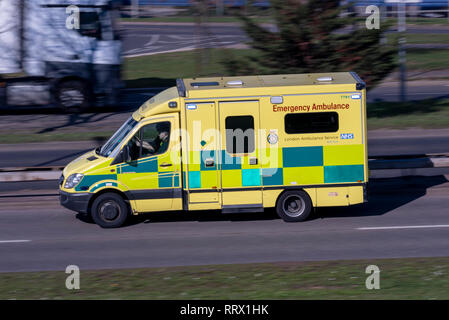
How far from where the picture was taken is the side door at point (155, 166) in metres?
11.7

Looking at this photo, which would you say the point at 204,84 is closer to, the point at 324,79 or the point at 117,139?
the point at 117,139

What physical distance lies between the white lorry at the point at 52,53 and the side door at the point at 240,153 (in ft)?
45.8

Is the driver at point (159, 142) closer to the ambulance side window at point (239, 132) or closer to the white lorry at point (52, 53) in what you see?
the ambulance side window at point (239, 132)

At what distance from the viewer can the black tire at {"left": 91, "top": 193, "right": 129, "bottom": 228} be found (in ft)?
39.0

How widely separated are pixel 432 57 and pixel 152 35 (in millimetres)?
19519

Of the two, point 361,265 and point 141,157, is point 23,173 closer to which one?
point 141,157

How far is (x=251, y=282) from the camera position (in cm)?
830

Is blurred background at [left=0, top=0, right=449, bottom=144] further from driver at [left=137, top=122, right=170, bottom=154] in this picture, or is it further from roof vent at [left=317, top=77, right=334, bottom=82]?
roof vent at [left=317, top=77, right=334, bottom=82]

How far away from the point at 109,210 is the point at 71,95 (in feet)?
45.4

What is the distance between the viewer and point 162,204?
11.8 meters

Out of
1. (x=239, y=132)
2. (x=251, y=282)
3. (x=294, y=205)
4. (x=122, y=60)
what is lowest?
(x=251, y=282)

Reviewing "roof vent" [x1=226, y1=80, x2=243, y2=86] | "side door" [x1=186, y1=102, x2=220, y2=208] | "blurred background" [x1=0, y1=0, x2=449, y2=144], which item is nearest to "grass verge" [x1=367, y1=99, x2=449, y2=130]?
"blurred background" [x1=0, y1=0, x2=449, y2=144]

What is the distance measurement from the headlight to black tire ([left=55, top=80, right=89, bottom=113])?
44.5ft

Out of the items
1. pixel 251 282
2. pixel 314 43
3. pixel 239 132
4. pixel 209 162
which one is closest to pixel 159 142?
pixel 209 162
